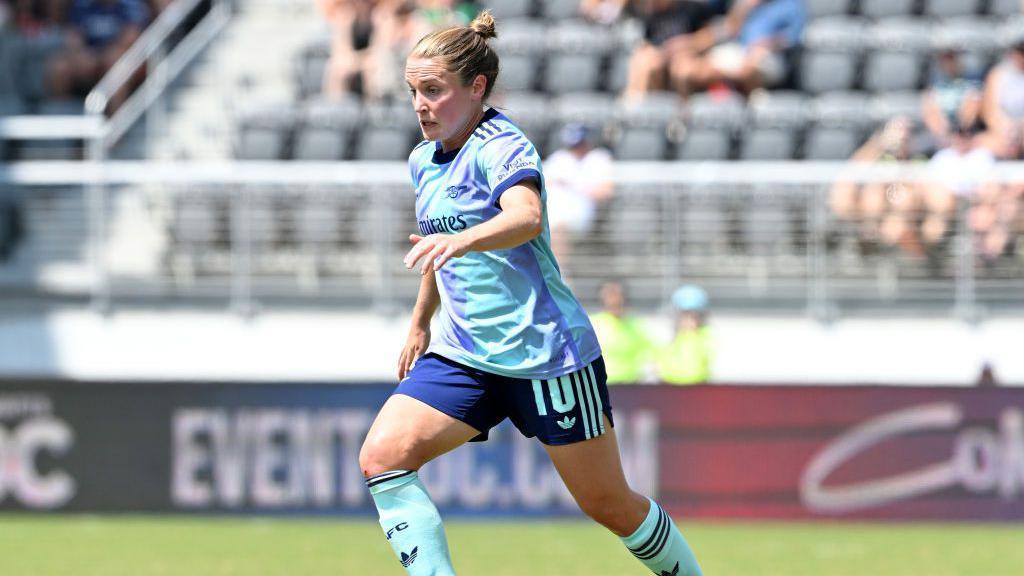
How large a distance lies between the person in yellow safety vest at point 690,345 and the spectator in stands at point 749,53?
11.3 ft

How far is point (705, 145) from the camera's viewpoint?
14203 mm

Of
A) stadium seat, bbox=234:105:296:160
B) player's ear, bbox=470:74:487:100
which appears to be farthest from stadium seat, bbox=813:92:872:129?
player's ear, bbox=470:74:487:100

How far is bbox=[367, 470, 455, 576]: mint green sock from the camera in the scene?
5.41 metres

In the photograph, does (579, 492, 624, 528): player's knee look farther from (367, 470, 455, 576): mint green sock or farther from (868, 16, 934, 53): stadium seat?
(868, 16, 934, 53): stadium seat

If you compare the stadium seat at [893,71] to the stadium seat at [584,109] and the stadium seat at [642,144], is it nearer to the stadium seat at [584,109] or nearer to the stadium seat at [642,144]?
the stadium seat at [642,144]

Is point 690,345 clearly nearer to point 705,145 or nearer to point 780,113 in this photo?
point 705,145

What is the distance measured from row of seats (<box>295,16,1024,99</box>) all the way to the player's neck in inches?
375

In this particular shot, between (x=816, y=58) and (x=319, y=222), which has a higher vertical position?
(x=816, y=58)

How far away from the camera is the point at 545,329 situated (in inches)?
217

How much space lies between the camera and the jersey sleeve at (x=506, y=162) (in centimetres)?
528

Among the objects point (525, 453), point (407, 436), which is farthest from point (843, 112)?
point (407, 436)

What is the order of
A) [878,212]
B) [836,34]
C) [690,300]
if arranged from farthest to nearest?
[836,34] → [878,212] → [690,300]

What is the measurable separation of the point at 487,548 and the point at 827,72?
23.0ft

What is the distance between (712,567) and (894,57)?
7665 mm
